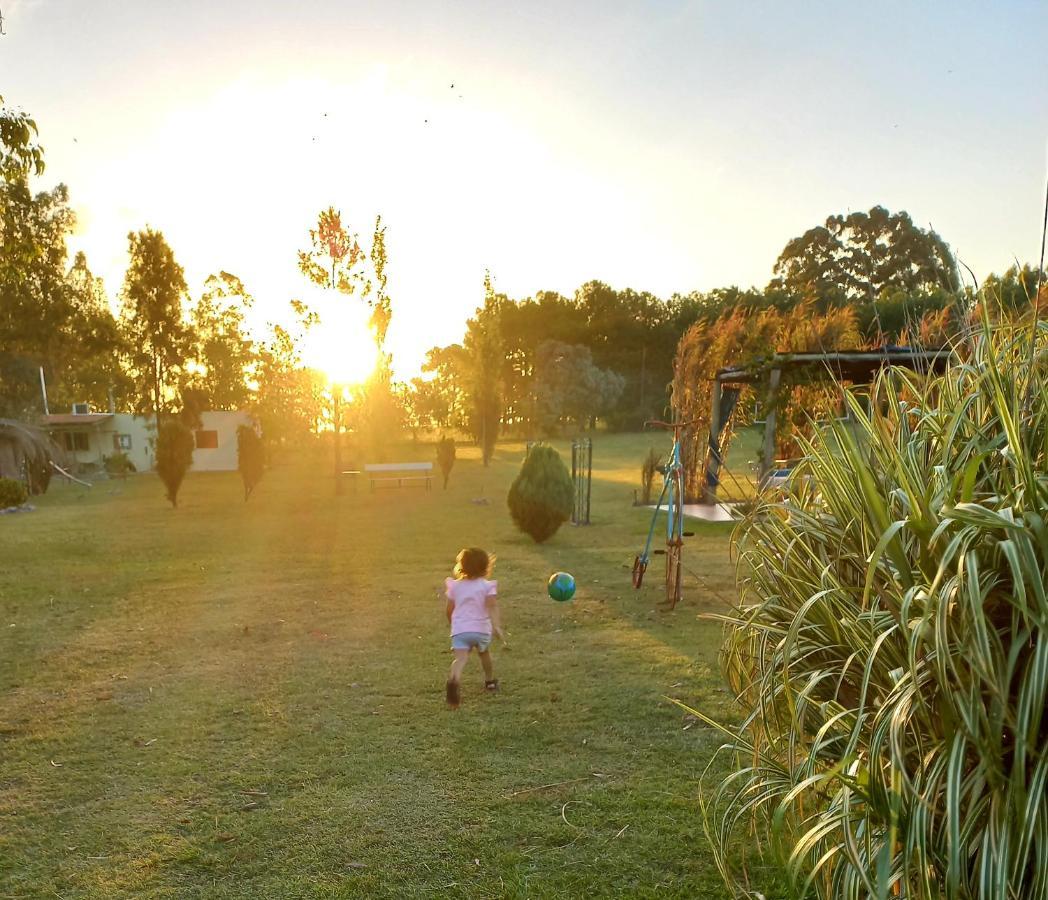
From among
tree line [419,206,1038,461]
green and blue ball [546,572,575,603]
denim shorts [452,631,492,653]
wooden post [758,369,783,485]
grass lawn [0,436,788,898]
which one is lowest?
grass lawn [0,436,788,898]

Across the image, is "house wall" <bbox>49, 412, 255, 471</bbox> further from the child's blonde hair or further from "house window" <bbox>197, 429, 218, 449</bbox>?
the child's blonde hair

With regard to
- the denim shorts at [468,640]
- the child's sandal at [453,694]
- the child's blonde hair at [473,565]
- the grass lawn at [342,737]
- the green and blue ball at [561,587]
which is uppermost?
the child's blonde hair at [473,565]

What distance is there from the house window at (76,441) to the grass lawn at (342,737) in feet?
99.9

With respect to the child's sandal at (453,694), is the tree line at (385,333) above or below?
above

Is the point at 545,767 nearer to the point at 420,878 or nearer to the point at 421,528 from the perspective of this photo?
the point at 420,878

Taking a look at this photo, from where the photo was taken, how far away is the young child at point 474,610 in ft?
18.1

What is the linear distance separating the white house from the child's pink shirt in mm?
32838

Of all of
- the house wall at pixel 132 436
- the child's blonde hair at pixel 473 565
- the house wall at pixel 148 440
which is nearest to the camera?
the child's blonde hair at pixel 473 565

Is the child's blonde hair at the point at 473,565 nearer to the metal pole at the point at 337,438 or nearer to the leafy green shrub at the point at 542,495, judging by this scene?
the leafy green shrub at the point at 542,495

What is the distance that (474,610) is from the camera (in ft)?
18.4

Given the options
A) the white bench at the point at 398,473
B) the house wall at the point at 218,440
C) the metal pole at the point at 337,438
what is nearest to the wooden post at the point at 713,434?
the white bench at the point at 398,473

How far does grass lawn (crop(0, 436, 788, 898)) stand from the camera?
3387 mm

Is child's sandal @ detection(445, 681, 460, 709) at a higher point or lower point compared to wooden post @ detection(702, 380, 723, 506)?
lower

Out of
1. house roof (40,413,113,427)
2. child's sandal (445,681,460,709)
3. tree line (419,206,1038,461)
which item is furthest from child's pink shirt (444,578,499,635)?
house roof (40,413,113,427)
